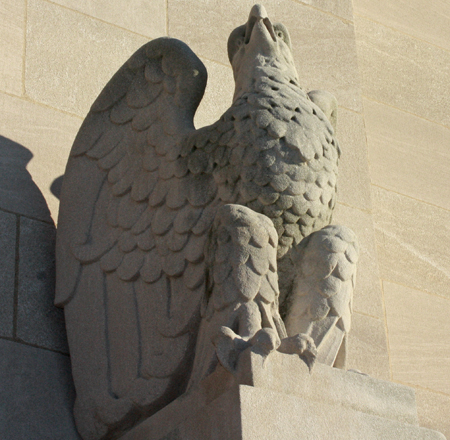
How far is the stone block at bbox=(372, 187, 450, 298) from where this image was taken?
4004 mm

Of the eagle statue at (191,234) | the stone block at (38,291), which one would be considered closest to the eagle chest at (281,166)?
the eagle statue at (191,234)

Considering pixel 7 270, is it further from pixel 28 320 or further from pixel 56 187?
pixel 56 187

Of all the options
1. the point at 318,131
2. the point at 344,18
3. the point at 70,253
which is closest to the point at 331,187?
the point at 318,131

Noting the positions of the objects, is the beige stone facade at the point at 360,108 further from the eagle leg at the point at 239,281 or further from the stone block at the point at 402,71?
the eagle leg at the point at 239,281

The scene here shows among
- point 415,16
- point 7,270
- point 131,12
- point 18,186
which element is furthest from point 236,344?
point 415,16

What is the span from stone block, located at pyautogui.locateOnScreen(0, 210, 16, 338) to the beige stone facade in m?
0.01

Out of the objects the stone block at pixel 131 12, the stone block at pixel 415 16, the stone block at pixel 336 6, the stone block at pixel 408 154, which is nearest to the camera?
the stone block at pixel 131 12

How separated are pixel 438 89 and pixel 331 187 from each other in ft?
7.41

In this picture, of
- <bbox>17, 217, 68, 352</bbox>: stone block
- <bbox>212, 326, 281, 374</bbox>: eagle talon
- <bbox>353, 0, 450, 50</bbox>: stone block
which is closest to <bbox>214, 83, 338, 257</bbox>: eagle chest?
<bbox>212, 326, 281, 374</bbox>: eagle talon

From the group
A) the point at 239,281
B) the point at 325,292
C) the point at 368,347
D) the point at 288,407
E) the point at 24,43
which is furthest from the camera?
the point at 368,347

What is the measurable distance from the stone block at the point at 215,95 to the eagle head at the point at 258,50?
0.69m

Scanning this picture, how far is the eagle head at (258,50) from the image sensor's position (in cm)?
291

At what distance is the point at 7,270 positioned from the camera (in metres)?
2.92

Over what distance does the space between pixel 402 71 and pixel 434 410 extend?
185 centimetres
